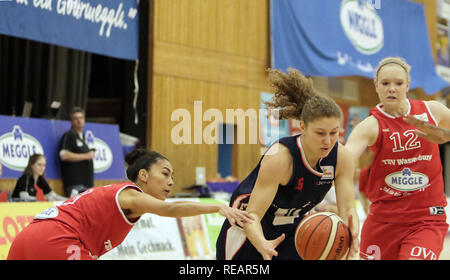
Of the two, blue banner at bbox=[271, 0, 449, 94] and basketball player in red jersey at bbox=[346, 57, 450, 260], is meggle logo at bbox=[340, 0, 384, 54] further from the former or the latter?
basketball player in red jersey at bbox=[346, 57, 450, 260]

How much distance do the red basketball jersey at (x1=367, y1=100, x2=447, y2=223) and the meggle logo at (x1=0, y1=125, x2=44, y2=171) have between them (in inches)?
272

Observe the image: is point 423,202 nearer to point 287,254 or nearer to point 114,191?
point 287,254

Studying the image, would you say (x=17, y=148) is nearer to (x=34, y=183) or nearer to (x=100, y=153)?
(x=34, y=183)

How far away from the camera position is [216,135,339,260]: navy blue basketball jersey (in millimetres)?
4324

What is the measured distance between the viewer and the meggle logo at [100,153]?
1170 cm

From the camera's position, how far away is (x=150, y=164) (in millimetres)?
4676

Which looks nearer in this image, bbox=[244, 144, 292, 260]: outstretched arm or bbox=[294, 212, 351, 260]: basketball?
bbox=[294, 212, 351, 260]: basketball

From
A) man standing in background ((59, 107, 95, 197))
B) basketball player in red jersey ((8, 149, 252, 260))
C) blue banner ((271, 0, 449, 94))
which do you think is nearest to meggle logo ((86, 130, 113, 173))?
man standing in background ((59, 107, 95, 197))

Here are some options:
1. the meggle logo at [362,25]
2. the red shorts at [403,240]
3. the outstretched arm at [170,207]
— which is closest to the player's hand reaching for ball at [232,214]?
the outstretched arm at [170,207]

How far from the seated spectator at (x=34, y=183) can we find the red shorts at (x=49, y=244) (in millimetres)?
5074

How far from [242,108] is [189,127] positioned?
13.6 ft

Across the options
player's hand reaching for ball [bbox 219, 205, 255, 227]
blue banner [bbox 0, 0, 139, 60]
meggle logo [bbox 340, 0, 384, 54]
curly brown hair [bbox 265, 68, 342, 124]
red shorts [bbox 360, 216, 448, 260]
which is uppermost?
meggle logo [bbox 340, 0, 384, 54]

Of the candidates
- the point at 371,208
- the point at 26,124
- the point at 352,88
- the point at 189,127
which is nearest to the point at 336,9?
the point at 352,88

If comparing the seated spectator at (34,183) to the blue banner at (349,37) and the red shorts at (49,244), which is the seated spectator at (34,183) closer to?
the red shorts at (49,244)
